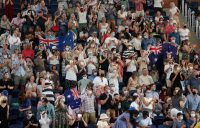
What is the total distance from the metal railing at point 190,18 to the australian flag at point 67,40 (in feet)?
18.5

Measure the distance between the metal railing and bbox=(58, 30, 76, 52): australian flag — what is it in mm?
5650

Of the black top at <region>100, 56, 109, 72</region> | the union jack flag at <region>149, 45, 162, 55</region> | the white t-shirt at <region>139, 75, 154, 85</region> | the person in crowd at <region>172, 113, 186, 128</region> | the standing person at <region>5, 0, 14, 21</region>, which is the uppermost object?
the standing person at <region>5, 0, 14, 21</region>

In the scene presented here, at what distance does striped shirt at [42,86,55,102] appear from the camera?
75.7 ft

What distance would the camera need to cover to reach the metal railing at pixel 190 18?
30.3 metres

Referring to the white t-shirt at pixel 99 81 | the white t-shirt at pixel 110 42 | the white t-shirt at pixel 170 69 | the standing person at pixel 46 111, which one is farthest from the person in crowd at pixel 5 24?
the standing person at pixel 46 111

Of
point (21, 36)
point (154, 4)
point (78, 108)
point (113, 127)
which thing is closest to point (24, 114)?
point (78, 108)

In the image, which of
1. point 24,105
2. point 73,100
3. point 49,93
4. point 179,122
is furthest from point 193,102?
point 24,105

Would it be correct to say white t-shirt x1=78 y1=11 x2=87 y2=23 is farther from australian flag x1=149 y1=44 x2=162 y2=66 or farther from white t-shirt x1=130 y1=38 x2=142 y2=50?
australian flag x1=149 y1=44 x2=162 y2=66

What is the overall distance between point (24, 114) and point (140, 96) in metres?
3.74

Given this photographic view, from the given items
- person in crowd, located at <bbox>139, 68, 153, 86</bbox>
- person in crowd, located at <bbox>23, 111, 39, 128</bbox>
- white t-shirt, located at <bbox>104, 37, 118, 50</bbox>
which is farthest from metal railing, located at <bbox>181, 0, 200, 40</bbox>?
person in crowd, located at <bbox>23, 111, 39, 128</bbox>

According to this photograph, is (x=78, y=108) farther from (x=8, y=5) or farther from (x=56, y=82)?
(x=8, y=5)

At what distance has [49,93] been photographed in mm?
23234

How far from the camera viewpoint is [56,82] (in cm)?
2453

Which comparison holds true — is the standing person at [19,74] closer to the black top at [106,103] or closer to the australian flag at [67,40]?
the australian flag at [67,40]
